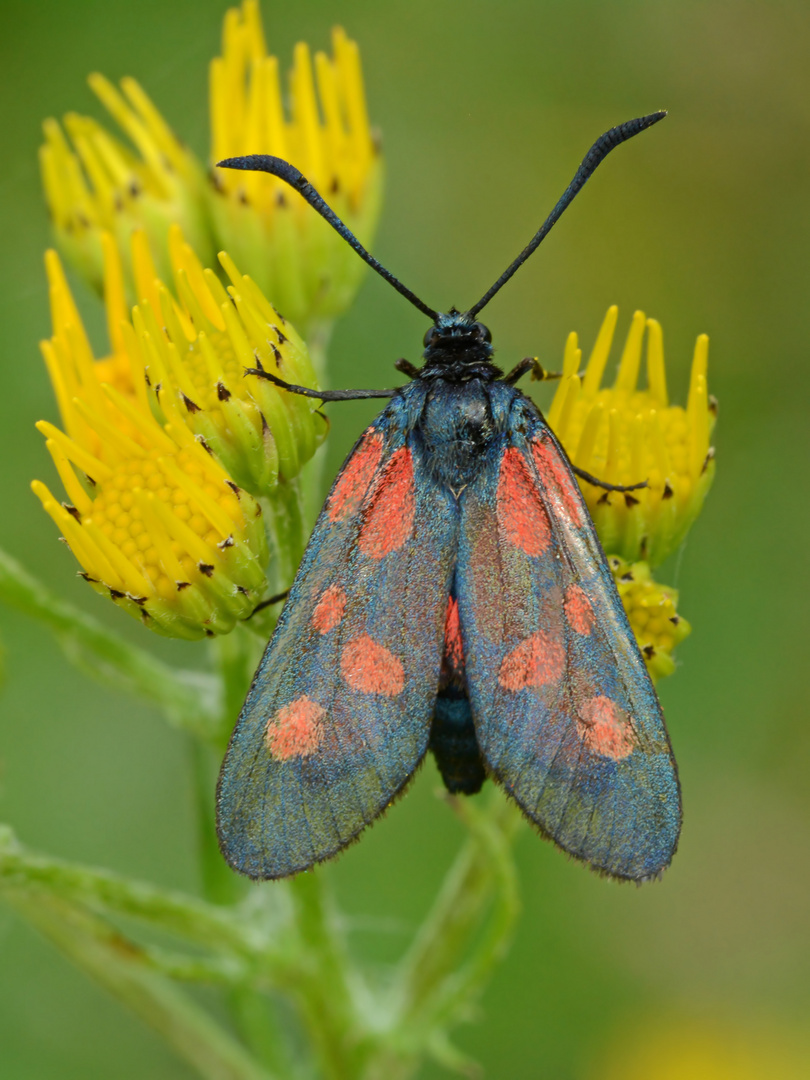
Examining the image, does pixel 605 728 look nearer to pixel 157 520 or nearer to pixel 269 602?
pixel 269 602

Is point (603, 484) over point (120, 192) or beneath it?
beneath

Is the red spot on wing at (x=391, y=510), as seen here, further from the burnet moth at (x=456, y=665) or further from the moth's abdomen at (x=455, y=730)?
the moth's abdomen at (x=455, y=730)

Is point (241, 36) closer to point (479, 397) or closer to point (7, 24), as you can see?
point (479, 397)

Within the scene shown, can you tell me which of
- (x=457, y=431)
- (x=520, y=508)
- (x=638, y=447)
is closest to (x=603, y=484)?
(x=638, y=447)

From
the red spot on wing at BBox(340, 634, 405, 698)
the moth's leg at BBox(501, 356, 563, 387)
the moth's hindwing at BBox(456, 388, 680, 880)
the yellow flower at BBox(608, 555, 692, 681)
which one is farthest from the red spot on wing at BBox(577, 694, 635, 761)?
the moth's leg at BBox(501, 356, 563, 387)

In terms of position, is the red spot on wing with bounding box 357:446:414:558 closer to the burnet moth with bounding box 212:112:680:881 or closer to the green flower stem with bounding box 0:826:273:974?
the burnet moth with bounding box 212:112:680:881
